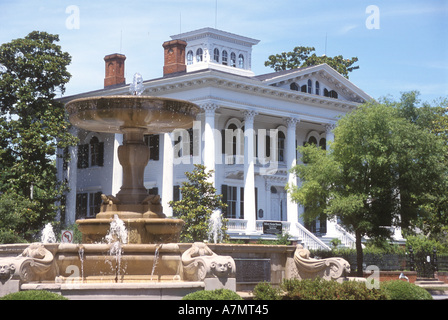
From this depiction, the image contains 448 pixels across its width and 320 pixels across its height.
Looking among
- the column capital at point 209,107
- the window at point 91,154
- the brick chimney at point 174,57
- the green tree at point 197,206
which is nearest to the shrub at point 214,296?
the green tree at point 197,206

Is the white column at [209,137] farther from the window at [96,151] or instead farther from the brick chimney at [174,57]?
the window at [96,151]

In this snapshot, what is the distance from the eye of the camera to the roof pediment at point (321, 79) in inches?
1844

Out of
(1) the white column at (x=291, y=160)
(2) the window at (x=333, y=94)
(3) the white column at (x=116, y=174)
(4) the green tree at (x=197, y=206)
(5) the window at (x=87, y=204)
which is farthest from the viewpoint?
(2) the window at (x=333, y=94)

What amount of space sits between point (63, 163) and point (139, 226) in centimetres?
3320

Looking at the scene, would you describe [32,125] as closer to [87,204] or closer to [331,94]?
[87,204]

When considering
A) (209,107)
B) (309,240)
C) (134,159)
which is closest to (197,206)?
(209,107)

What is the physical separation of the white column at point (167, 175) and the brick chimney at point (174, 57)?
7.39 metres

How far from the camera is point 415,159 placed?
115ft

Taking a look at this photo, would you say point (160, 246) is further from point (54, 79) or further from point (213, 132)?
point (54, 79)

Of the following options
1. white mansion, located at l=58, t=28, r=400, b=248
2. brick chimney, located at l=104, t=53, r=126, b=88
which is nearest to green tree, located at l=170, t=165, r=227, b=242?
white mansion, located at l=58, t=28, r=400, b=248

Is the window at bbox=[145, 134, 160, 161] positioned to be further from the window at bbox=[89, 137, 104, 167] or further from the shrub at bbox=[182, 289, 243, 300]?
the shrub at bbox=[182, 289, 243, 300]

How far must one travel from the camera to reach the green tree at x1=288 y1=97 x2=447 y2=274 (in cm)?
3441
